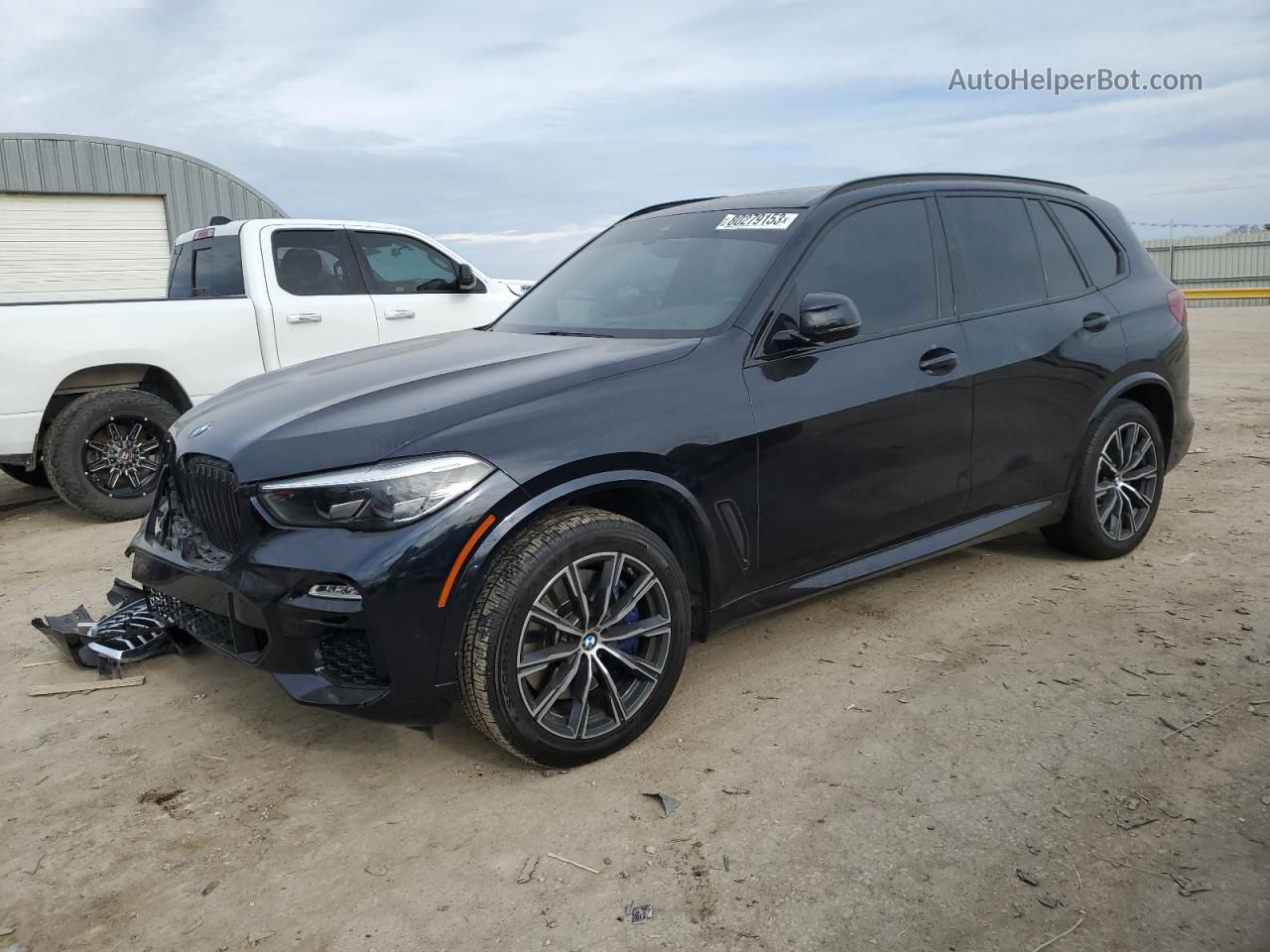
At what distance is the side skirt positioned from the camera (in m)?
3.58

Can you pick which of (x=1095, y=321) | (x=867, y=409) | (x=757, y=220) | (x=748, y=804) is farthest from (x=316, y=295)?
(x=748, y=804)

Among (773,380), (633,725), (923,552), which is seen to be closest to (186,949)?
(633,725)

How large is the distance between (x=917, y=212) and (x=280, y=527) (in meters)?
2.82

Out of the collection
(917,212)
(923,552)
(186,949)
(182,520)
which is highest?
(917,212)

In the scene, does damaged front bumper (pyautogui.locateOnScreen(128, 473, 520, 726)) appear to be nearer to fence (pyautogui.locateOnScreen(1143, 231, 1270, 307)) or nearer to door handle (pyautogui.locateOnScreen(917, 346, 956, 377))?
door handle (pyautogui.locateOnScreen(917, 346, 956, 377))

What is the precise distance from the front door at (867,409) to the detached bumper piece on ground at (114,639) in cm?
246

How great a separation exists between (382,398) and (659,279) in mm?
1364

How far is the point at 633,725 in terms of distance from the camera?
10.8 feet

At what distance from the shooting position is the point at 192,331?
284 inches

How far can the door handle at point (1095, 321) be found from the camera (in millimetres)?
4670

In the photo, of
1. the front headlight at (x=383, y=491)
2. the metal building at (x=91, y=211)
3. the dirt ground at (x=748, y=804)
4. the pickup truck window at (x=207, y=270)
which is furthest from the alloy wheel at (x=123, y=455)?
the metal building at (x=91, y=211)

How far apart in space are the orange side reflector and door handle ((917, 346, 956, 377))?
1947 mm

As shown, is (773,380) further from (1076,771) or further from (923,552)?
(1076,771)

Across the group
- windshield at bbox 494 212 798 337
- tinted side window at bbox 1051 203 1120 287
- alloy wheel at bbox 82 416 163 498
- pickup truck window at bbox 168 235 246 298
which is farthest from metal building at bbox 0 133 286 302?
tinted side window at bbox 1051 203 1120 287
